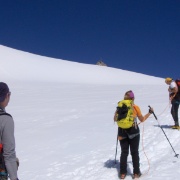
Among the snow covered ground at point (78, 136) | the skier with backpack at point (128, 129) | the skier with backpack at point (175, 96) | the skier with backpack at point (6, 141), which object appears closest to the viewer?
the skier with backpack at point (6, 141)

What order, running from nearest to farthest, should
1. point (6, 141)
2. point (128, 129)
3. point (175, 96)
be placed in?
1. point (6, 141)
2. point (128, 129)
3. point (175, 96)

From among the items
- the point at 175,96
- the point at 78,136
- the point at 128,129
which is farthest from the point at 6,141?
the point at 175,96

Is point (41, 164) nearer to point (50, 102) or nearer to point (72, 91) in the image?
point (50, 102)

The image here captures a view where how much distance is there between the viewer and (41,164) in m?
7.79

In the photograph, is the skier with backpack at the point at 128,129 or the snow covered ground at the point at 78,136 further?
the snow covered ground at the point at 78,136

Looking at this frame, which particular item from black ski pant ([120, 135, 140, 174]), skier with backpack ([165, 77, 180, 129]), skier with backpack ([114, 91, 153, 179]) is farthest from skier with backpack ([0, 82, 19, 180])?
skier with backpack ([165, 77, 180, 129])

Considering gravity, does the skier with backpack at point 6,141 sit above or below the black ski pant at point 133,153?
above

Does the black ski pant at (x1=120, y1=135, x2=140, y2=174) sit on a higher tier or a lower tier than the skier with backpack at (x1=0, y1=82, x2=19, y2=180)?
lower

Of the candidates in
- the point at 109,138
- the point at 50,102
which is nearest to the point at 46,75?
the point at 50,102

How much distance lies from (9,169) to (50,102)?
13.6m

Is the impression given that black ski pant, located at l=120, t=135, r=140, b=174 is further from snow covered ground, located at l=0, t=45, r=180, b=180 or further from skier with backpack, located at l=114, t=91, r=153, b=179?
snow covered ground, located at l=0, t=45, r=180, b=180

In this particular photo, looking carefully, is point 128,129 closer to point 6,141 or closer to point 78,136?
point 6,141

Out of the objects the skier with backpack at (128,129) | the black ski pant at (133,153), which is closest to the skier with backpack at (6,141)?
the skier with backpack at (128,129)

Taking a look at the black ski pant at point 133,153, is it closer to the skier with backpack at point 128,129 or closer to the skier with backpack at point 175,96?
the skier with backpack at point 128,129
